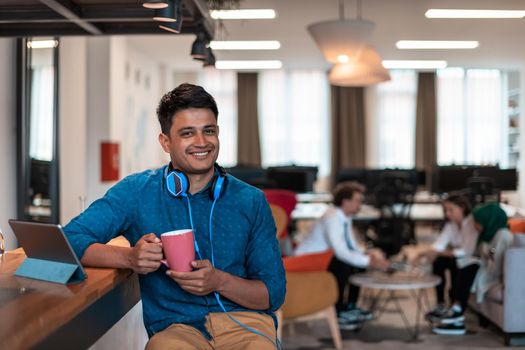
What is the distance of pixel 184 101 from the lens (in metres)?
2.39

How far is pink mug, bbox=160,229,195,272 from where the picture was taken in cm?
204

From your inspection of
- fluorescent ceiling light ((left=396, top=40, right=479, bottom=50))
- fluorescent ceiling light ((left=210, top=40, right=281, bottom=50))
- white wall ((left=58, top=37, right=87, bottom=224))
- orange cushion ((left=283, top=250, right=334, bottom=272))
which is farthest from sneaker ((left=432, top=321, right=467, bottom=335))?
fluorescent ceiling light ((left=210, top=40, right=281, bottom=50))

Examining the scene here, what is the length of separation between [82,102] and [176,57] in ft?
16.7

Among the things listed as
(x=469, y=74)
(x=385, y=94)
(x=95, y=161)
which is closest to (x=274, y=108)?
(x=385, y=94)

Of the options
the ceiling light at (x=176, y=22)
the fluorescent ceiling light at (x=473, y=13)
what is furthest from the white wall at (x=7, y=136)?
the fluorescent ceiling light at (x=473, y=13)

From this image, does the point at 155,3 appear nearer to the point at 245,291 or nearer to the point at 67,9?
the point at 67,9

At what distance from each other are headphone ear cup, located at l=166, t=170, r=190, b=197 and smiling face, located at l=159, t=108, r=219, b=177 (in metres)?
0.05

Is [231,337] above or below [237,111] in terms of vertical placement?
below

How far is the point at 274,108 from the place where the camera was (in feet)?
50.9

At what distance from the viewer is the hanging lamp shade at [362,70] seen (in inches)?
313

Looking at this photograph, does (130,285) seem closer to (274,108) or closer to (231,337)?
(231,337)

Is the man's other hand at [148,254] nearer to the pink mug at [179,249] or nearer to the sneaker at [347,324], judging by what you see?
the pink mug at [179,249]

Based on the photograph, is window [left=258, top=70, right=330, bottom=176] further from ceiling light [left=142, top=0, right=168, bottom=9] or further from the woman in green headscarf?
ceiling light [left=142, top=0, right=168, bottom=9]

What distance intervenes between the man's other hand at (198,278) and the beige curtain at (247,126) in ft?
43.1
